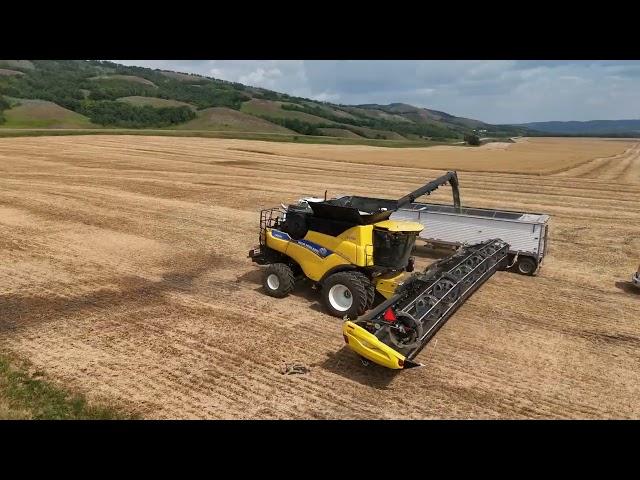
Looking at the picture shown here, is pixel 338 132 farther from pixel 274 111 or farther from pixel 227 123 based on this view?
pixel 274 111

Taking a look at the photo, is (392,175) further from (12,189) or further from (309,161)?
(12,189)

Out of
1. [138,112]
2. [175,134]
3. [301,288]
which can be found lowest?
[301,288]

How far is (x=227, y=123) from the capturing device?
364ft

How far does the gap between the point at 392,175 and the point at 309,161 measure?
9.99m

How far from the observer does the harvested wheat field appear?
22.8 ft

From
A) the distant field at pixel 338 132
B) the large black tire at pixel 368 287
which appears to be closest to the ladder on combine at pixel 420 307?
the large black tire at pixel 368 287

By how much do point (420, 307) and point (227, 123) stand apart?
108534 mm

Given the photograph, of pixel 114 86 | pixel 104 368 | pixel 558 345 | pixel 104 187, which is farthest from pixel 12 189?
pixel 114 86

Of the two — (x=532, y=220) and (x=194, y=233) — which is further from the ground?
(x=532, y=220)

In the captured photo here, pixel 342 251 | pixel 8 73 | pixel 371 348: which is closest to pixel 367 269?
pixel 342 251

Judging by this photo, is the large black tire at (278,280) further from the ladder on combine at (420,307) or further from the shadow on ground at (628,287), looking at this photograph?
the shadow on ground at (628,287)

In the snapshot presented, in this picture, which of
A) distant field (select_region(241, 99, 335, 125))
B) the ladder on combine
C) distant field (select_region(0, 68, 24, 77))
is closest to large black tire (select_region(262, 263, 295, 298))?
the ladder on combine

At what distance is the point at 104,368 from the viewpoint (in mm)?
7605
